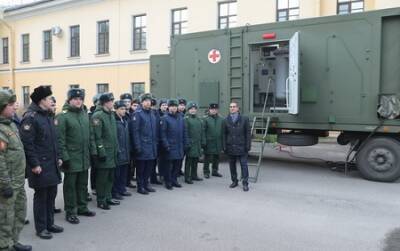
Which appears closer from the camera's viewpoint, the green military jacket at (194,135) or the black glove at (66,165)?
the black glove at (66,165)

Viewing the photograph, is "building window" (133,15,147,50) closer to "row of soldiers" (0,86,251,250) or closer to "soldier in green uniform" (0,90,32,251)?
"row of soldiers" (0,86,251,250)

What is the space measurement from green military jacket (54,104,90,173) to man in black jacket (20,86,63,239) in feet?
1.06

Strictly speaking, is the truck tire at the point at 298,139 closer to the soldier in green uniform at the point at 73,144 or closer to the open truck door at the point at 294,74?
the open truck door at the point at 294,74

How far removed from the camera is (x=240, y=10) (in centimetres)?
1823

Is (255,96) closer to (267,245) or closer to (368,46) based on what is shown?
(368,46)

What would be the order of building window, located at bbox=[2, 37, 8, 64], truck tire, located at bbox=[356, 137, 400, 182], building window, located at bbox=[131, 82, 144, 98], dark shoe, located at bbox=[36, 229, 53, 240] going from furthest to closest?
building window, located at bbox=[2, 37, 8, 64], building window, located at bbox=[131, 82, 144, 98], truck tire, located at bbox=[356, 137, 400, 182], dark shoe, located at bbox=[36, 229, 53, 240]

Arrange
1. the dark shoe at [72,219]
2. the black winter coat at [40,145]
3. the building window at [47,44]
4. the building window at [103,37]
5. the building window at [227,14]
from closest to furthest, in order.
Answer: the black winter coat at [40,145] → the dark shoe at [72,219] → the building window at [227,14] → the building window at [103,37] → the building window at [47,44]

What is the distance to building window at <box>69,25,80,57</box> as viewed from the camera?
80.6 ft

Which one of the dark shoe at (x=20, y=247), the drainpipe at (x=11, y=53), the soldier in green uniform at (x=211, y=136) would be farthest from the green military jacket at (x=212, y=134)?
the drainpipe at (x=11, y=53)

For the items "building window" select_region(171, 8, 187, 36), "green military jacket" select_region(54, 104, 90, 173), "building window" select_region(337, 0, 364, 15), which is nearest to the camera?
"green military jacket" select_region(54, 104, 90, 173)

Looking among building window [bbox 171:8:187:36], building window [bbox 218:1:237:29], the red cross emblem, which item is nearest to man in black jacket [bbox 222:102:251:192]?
the red cross emblem

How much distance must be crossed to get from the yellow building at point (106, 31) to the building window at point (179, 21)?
45 millimetres

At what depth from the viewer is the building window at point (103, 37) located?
23148mm

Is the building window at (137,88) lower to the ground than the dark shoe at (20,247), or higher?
higher
